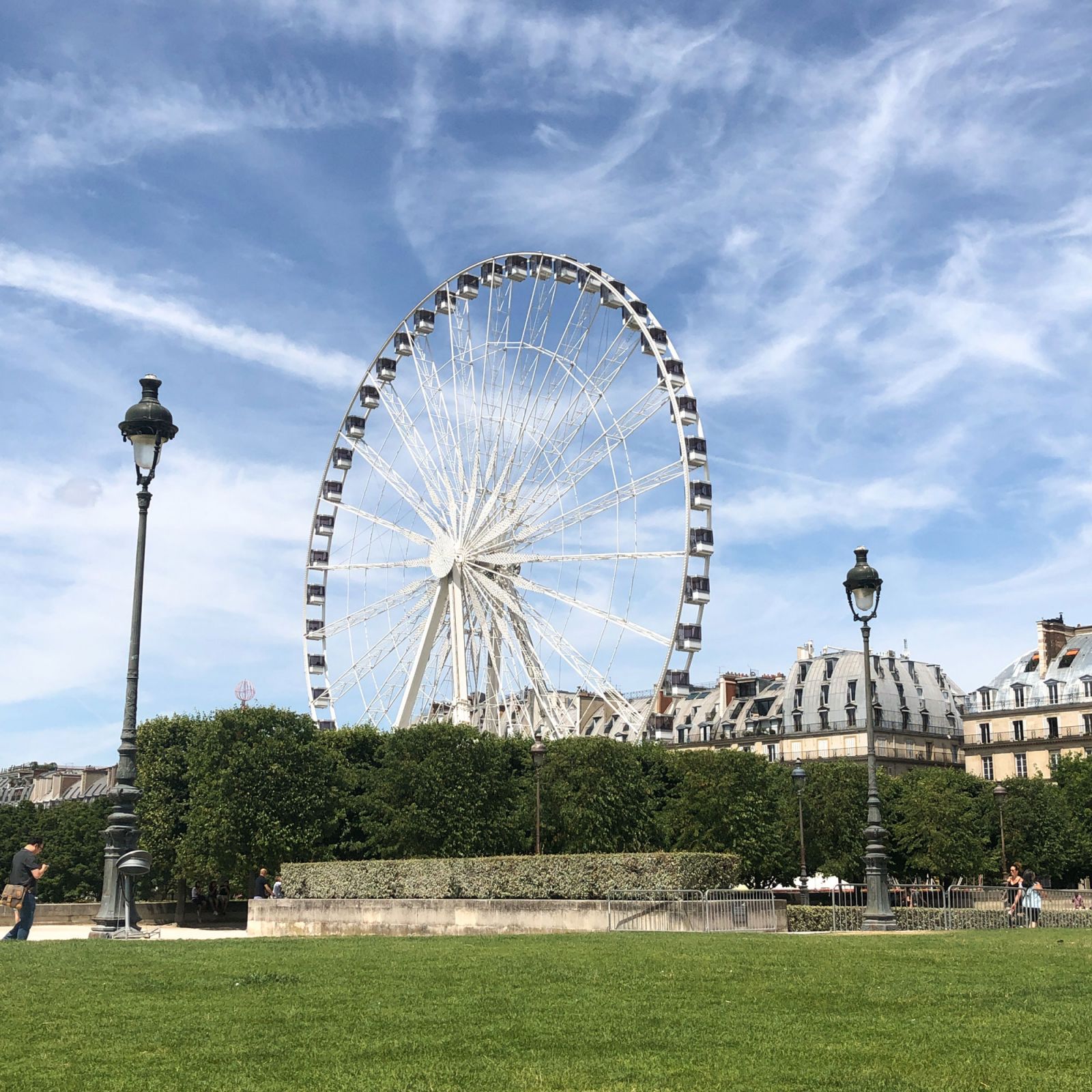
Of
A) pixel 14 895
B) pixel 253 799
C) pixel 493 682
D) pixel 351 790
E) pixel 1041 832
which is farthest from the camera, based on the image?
pixel 1041 832

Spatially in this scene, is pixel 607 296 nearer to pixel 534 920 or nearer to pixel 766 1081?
pixel 534 920

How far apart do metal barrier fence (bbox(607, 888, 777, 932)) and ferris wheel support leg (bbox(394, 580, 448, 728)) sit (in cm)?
2589

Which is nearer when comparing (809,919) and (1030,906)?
(809,919)

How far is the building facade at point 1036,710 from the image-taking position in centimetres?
8950

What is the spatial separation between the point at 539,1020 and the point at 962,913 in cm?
2372

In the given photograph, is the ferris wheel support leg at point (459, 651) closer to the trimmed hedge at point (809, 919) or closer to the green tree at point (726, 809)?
the green tree at point (726, 809)

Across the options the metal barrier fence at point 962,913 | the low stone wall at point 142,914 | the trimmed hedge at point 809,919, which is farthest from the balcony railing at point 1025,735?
the trimmed hedge at point 809,919

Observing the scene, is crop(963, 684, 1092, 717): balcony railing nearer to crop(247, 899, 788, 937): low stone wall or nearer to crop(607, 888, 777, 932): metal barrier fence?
crop(247, 899, 788, 937): low stone wall

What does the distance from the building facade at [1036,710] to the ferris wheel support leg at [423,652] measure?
4899 cm

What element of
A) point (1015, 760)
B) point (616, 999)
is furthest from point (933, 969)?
point (1015, 760)

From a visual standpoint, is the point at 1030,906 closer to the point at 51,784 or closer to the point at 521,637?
the point at 521,637

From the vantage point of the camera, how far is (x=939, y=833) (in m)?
61.8

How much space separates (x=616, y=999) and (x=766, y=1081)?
→ 3.93m

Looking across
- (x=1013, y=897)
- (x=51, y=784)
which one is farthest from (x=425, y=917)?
(x=51, y=784)
